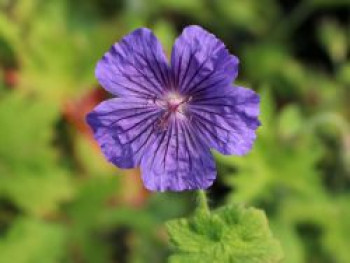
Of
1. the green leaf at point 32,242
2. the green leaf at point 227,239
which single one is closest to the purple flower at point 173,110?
the green leaf at point 227,239

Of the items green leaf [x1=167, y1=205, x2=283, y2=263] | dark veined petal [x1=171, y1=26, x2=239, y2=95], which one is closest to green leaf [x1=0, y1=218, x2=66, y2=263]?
green leaf [x1=167, y1=205, x2=283, y2=263]

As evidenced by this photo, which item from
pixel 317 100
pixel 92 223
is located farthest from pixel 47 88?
pixel 317 100

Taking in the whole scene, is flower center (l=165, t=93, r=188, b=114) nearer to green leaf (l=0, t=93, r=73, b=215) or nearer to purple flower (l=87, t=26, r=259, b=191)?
purple flower (l=87, t=26, r=259, b=191)

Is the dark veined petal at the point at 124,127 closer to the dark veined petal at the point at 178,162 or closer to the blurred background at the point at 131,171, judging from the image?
the dark veined petal at the point at 178,162

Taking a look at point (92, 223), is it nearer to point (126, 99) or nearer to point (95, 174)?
point (95, 174)

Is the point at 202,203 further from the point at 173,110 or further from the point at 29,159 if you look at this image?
the point at 29,159

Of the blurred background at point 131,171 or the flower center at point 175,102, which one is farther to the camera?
the blurred background at point 131,171
